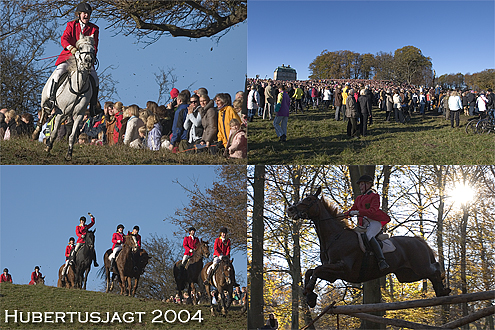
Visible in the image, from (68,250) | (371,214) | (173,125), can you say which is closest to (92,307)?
(68,250)

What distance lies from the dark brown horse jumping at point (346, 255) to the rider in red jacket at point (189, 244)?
4.44 metres

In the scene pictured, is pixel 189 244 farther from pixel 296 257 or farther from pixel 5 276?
pixel 5 276

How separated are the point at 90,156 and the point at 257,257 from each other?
427 cm

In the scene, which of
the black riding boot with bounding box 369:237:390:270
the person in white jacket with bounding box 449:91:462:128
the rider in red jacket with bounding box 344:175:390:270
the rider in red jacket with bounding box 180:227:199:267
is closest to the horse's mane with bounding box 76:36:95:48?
the rider in red jacket with bounding box 180:227:199:267

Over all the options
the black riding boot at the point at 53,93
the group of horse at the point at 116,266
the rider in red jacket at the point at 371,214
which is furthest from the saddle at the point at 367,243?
the black riding boot at the point at 53,93

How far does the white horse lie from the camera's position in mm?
7830

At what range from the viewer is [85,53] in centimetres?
781

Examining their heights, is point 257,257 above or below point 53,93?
below

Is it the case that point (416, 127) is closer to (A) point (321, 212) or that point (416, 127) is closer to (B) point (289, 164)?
(B) point (289, 164)

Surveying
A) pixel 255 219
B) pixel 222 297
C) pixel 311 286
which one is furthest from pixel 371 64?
pixel 311 286

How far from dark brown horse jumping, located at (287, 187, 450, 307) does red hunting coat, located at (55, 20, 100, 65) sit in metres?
5.16

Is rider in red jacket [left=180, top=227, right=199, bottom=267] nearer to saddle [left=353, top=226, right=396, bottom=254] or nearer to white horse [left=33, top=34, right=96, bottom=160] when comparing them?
white horse [left=33, top=34, right=96, bottom=160]

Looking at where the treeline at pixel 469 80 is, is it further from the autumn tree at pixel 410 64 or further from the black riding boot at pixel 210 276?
the black riding boot at pixel 210 276

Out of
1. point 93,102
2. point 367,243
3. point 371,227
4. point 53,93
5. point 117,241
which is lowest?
point 117,241
